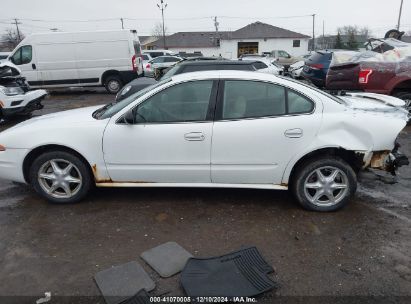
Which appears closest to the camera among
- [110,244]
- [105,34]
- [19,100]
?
[110,244]

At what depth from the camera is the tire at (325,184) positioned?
3832 millimetres

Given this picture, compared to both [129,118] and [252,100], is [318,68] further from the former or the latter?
[129,118]

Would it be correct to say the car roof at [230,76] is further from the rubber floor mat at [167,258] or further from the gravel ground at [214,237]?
the rubber floor mat at [167,258]

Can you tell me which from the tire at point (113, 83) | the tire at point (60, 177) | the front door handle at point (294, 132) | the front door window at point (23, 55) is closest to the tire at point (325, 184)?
the front door handle at point (294, 132)

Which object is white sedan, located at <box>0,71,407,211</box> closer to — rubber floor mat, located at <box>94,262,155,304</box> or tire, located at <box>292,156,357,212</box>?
tire, located at <box>292,156,357,212</box>

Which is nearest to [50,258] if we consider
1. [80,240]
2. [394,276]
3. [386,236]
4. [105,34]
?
[80,240]

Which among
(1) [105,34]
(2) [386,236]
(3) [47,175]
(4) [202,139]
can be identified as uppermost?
(1) [105,34]

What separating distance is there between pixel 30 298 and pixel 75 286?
1.06ft

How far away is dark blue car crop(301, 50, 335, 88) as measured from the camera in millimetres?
→ 11266

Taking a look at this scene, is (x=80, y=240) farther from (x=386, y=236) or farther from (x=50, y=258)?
(x=386, y=236)

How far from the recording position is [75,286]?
2.80 metres

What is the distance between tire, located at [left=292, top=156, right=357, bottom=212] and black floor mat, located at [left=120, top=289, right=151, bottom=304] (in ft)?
6.64

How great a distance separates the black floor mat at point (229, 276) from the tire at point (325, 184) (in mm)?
1049

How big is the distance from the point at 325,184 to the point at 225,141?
3.95 feet
